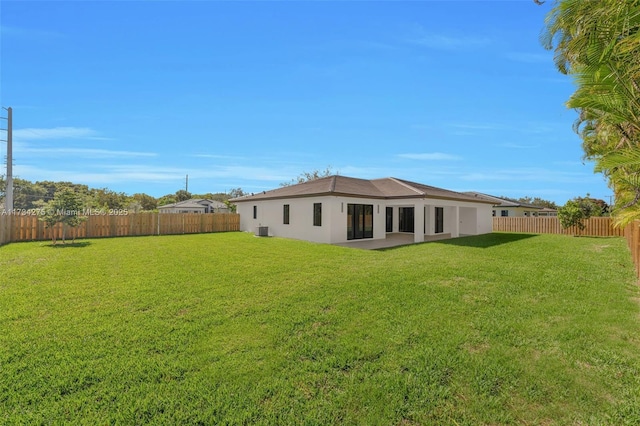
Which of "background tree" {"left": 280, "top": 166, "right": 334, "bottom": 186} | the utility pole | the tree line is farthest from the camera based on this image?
"background tree" {"left": 280, "top": 166, "right": 334, "bottom": 186}

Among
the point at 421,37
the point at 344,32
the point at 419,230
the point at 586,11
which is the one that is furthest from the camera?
the point at 419,230

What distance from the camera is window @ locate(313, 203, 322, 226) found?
16.3 meters

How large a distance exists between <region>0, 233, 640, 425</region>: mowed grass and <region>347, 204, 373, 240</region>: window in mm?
8450

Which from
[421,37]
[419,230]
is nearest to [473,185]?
[419,230]

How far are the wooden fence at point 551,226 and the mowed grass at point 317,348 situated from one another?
55.6ft

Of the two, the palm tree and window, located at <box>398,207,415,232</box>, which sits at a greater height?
the palm tree

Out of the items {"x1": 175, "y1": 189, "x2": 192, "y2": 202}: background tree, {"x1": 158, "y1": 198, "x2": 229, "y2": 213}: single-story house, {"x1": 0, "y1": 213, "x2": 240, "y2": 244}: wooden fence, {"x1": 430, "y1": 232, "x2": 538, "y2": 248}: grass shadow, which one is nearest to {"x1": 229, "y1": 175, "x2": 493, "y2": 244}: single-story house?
{"x1": 430, "y1": 232, "x2": 538, "y2": 248}: grass shadow

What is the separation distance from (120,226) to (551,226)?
Result: 30540mm

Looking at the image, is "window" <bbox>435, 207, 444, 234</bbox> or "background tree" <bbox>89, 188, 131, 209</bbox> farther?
"background tree" <bbox>89, 188, 131, 209</bbox>

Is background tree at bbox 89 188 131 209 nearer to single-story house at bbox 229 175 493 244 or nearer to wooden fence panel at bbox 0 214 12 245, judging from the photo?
wooden fence panel at bbox 0 214 12 245

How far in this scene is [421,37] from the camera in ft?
33.1

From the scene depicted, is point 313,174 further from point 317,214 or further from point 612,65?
point 612,65

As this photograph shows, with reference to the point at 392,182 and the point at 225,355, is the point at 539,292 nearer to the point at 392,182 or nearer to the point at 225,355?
the point at 225,355

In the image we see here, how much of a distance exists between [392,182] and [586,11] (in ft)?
50.9
